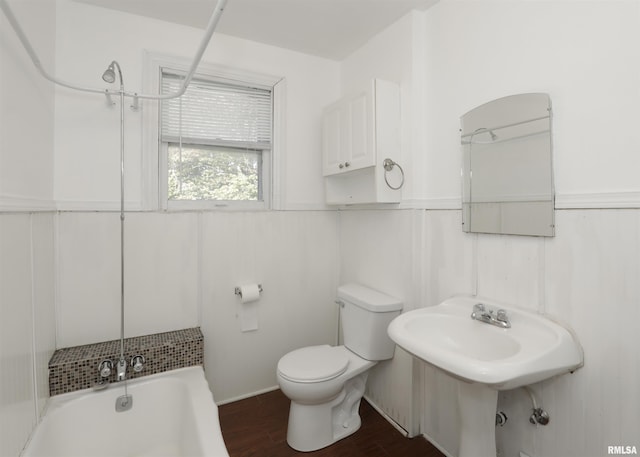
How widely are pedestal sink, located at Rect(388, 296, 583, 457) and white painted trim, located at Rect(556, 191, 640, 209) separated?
0.46 meters

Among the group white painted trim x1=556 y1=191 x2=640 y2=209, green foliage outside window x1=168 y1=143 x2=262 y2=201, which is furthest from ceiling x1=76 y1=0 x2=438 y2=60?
white painted trim x1=556 y1=191 x2=640 y2=209

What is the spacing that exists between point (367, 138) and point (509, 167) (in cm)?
76

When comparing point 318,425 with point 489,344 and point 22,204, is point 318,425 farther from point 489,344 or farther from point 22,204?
point 22,204

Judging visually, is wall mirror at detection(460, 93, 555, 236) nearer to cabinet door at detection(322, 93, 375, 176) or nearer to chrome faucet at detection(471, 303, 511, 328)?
chrome faucet at detection(471, 303, 511, 328)

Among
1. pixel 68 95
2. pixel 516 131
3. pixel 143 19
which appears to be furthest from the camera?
pixel 143 19

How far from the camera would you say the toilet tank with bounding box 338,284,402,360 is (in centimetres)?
186

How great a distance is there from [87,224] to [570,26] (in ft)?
8.00

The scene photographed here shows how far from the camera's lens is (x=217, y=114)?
2.15 metres

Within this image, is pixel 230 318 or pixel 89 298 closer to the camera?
pixel 89 298

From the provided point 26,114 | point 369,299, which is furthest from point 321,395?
point 26,114

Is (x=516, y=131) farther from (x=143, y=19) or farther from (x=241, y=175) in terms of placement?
(x=143, y=19)

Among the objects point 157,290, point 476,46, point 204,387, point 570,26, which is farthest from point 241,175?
point 570,26

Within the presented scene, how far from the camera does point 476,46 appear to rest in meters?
1.56

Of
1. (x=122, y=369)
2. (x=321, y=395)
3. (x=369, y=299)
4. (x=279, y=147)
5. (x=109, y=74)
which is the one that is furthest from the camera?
(x=279, y=147)
